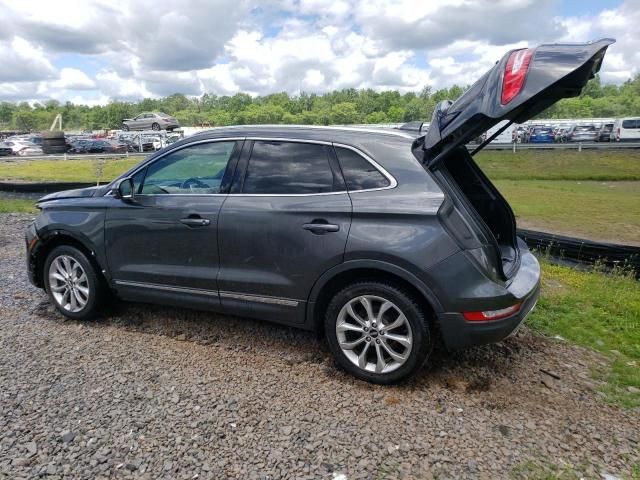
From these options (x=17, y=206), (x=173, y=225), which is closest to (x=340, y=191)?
(x=173, y=225)

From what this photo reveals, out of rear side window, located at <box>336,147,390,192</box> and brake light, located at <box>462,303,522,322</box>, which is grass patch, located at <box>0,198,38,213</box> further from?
brake light, located at <box>462,303,522,322</box>

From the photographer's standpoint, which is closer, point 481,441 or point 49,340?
point 481,441

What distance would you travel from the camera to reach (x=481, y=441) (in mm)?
2879

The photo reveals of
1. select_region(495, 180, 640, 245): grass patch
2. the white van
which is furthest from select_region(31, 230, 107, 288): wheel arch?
the white van

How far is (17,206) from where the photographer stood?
11922 millimetres

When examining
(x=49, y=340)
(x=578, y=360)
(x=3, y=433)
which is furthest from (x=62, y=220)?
(x=578, y=360)

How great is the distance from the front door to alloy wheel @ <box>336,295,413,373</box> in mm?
1117

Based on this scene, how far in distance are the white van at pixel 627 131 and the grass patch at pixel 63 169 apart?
108 ft

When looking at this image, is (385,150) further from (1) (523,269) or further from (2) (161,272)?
(2) (161,272)

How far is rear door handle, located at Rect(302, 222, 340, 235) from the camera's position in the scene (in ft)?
11.3

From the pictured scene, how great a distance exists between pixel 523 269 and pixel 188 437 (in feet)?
8.48

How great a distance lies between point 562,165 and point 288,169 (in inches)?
1096

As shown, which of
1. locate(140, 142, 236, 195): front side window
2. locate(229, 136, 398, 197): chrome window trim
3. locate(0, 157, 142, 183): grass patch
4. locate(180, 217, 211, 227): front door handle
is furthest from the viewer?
locate(0, 157, 142, 183): grass patch

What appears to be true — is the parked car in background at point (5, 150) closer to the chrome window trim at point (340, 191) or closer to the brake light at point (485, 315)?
the chrome window trim at point (340, 191)
